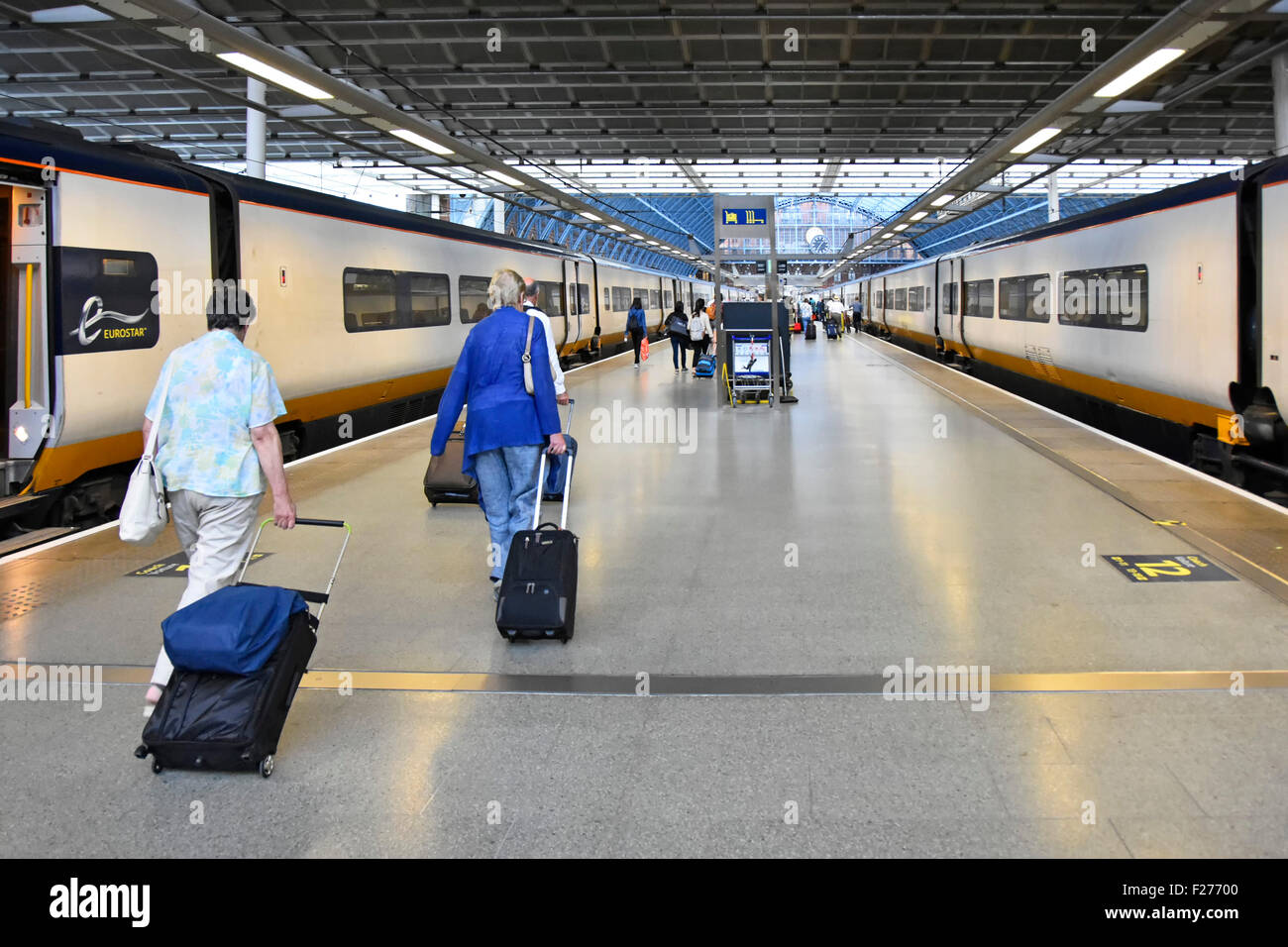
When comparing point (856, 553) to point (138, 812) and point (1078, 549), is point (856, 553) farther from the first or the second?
point (138, 812)

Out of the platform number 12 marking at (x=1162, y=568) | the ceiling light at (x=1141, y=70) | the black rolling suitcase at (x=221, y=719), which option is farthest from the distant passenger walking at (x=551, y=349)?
the ceiling light at (x=1141, y=70)

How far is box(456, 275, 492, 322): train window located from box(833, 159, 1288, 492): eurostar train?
8857 millimetres

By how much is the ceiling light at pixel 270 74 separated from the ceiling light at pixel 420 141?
2.44m

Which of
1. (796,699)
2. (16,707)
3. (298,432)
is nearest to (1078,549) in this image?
(796,699)

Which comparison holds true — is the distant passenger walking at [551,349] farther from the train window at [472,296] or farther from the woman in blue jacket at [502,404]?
the train window at [472,296]

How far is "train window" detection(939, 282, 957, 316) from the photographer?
79.5 feet

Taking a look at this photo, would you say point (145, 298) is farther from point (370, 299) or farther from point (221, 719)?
point (221, 719)

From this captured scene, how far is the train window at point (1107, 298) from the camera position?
36.5 ft

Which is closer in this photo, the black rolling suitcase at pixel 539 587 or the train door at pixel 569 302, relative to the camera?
the black rolling suitcase at pixel 539 587

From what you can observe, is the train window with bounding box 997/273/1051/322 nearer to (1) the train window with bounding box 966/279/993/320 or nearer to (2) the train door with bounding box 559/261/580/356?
(1) the train window with bounding box 966/279/993/320

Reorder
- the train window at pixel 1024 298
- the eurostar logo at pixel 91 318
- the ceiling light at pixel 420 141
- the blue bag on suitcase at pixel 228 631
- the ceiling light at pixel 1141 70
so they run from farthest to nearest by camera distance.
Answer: the train window at pixel 1024 298
the ceiling light at pixel 420 141
the ceiling light at pixel 1141 70
the eurostar logo at pixel 91 318
the blue bag on suitcase at pixel 228 631

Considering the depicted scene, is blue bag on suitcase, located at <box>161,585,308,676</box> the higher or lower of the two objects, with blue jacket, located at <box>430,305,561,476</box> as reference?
lower

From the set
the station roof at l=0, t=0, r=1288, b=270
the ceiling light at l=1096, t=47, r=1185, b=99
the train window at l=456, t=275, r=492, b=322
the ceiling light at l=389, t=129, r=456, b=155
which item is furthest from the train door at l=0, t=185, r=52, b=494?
the ceiling light at l=1096, t=47, r=1185, b=99

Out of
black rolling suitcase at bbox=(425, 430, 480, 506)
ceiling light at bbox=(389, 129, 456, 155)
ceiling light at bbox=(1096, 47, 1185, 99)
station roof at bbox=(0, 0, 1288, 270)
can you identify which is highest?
station roof at bbox=(0, 0, 1288, 270)
